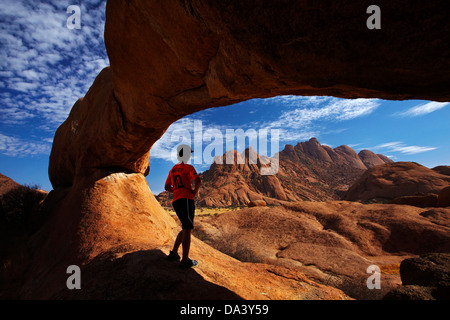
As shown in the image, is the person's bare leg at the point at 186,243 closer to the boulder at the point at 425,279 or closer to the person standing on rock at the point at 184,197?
the person standing on rock at the point at 184,197

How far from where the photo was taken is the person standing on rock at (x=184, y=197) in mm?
3138

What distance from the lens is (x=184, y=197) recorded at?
10.6 ft

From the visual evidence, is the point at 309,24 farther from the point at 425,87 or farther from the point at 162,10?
the point at 162,10

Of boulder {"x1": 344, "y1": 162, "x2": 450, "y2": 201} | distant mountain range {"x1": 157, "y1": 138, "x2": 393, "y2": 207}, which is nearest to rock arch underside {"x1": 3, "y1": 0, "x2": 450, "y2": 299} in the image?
boulder {"x1": 344, "y1": 162, "x2": 450, "y2": 201}

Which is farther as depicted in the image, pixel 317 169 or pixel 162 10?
pixel 317 169

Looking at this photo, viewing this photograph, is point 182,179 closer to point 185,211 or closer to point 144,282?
point 185,211

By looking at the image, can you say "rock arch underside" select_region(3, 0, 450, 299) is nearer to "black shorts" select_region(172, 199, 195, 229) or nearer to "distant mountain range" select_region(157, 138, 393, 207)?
"black shorts" select_region(172, 199, 195, 229)

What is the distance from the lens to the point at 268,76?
9.01 ft

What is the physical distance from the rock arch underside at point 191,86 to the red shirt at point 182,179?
105 centimetres

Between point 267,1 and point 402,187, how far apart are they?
3263 cm

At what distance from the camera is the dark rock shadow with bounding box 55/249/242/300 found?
100 inches

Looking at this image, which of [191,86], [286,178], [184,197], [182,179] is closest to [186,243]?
[184,197]

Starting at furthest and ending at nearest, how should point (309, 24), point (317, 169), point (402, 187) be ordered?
point (317, 169) → point (402, 187) → point (309, 24)

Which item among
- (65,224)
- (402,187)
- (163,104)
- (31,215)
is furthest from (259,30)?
(402,187)
